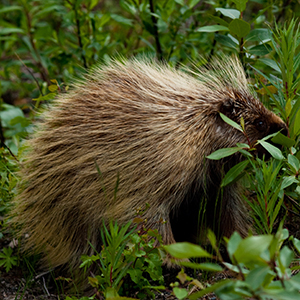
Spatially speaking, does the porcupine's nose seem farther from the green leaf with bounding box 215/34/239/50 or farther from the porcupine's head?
the green leaf with bounding box 215/34/239/50

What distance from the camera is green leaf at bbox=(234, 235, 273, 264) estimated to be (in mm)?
1096

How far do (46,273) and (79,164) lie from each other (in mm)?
794

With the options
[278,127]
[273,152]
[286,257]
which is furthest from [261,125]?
[286,257]

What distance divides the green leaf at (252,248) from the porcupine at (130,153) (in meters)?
0.92

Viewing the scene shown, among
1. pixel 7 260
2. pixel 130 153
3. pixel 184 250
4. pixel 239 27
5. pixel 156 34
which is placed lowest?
pixel 7 260

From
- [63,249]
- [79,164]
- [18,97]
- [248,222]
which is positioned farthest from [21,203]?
[18,97]

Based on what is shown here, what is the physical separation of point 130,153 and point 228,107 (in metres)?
0.64

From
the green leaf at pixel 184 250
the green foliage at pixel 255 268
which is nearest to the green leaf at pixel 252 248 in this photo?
the green foliage at pixel 255 268

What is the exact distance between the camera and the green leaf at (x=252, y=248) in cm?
110

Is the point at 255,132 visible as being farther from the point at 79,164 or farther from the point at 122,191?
the point at 79,164

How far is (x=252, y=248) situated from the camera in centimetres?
110

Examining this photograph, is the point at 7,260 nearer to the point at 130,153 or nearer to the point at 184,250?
the point at 130,153

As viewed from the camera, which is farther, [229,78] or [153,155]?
[229,78]

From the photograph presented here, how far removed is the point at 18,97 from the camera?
17.9 ft
